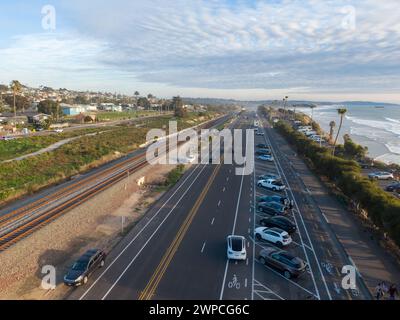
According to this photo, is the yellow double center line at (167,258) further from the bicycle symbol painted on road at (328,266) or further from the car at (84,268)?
the bicycle symbol painted on road at (328,266)

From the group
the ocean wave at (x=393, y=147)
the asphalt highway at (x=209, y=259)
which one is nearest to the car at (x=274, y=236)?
the asphalt highway at (x=209, y=259)

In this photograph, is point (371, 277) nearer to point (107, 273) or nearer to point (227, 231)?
point (227, 231)

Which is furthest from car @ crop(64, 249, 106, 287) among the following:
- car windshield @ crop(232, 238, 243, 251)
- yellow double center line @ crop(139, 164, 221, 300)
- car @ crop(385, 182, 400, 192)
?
car @ crop(385, 182, 400, 192)

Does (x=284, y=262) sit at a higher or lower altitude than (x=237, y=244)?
lower

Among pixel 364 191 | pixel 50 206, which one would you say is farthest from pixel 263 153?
pixel 50 206

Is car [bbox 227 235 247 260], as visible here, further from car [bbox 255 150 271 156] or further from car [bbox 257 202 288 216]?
Result: car [bbox 255 150 271 156]

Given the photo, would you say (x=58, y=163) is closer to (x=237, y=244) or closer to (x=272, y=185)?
(x=272, y=185)
